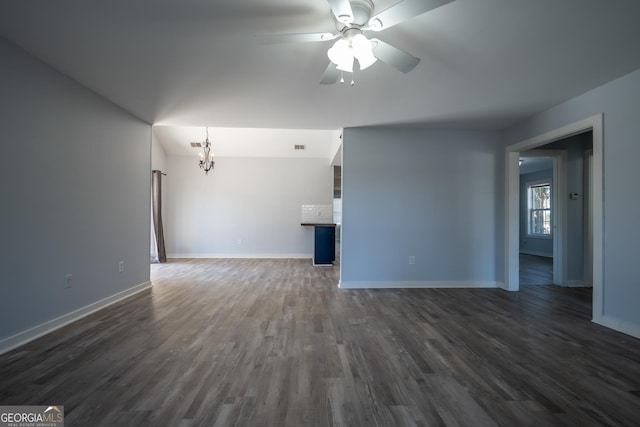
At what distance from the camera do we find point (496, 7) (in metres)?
1.80

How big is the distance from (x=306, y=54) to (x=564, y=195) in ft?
15.0

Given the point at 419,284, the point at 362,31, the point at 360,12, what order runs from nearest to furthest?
the point at 360,12 < the point at 362,31 < the point at 419,284

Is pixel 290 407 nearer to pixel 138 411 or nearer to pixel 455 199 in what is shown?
pixel 138 411

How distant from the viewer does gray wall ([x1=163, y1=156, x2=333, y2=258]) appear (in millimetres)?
7254

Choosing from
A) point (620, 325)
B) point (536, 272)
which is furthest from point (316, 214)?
point (620, 325)

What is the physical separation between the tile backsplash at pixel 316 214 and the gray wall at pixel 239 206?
137 mm

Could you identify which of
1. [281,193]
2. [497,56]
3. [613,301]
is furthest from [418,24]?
[281,193]

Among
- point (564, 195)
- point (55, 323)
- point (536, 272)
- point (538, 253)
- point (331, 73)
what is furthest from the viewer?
point (538, 253)

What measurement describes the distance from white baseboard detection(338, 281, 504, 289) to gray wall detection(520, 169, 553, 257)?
205 inches

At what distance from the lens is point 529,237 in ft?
28.7

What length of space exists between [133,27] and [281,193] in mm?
5496

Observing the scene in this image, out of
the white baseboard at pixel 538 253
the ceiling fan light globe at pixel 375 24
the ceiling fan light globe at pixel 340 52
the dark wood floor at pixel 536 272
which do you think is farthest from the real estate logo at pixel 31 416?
the white baseboard at pixel 538 253

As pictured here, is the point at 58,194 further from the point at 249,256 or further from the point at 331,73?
the point at 249,256

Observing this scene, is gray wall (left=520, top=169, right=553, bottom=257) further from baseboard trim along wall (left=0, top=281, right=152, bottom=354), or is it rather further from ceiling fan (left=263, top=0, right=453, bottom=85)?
baseboard trim along wall (left=0, top=281, right=152, bottom=354)
